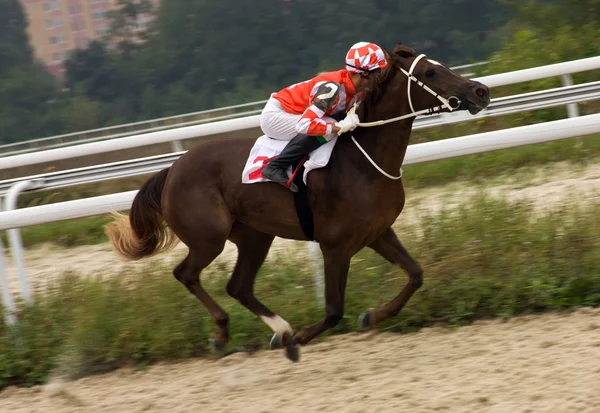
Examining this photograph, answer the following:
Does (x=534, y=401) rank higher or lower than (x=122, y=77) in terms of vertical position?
higher

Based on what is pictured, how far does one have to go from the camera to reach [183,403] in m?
4.77

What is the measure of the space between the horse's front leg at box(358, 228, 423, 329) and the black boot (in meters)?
0.64

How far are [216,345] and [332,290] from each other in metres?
0.82

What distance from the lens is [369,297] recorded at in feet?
18.5

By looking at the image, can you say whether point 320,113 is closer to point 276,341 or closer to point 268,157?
point 268,157

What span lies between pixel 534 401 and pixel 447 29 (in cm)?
4512

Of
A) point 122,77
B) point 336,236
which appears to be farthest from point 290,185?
point 122,77

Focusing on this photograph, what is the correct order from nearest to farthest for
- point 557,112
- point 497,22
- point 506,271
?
point 506,271
point 557,112
point 497,22

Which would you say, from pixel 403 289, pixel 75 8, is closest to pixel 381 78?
pixel 403 289

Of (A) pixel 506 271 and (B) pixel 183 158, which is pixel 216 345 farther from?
(A) pixel 506 271

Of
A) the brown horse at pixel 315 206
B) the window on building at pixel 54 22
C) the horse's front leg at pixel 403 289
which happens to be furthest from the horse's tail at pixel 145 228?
the window on building at pixel 54 22

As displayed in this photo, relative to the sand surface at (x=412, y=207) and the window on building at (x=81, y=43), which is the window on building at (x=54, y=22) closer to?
the window on building at (x=81, y=43)

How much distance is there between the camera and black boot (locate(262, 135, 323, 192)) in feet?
16.7

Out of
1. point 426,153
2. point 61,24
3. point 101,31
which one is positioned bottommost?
point 101,31
